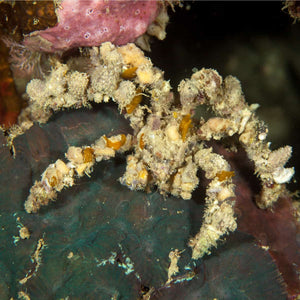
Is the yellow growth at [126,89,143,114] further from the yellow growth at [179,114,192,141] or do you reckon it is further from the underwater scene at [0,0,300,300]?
the yellow growth at [179,114,192,141]

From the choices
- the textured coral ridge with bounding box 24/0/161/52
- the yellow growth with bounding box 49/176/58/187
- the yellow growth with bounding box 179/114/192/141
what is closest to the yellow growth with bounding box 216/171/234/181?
the yellow growth with bounding box 179/114/192/141

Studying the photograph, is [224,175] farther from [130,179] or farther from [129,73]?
[129,73]

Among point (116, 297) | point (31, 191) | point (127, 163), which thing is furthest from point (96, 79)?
point (116, 297)

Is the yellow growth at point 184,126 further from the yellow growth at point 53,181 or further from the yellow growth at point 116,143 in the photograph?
the yellow growth at point 53,181

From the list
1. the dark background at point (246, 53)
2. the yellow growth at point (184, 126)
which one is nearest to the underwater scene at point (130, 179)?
the yellow growth at point (184, 126)

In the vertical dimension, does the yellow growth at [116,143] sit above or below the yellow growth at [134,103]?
below

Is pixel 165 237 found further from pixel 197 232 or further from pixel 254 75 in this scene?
pixel 254 75
